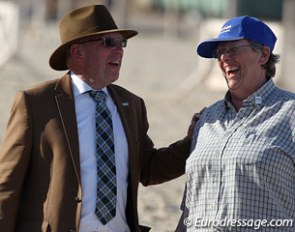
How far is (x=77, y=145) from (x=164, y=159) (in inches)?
24.7

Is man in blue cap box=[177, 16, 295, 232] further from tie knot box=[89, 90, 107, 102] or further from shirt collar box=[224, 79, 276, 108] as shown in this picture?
tie knot box=[89, 90, 107, 102]

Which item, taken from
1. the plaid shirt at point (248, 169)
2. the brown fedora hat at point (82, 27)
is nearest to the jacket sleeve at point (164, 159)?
the plaid shirt at point (248, 169)

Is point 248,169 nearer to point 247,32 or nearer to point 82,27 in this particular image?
point 247,32

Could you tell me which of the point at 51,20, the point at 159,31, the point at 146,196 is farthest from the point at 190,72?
the point at 51,20

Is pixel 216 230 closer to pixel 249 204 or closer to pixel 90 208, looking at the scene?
pixel 249 204

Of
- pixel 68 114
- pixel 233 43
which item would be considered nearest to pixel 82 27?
pixel 68 114

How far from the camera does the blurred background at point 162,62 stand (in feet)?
35.7

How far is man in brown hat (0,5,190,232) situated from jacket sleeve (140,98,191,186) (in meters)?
0.14

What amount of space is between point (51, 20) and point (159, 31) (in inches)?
189

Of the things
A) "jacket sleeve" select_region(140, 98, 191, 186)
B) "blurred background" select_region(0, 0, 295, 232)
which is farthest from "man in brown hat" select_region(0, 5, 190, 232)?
"blurred background" select_region(0, 0, 295, 232)

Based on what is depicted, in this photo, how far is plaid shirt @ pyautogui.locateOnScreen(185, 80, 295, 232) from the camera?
4.01 m

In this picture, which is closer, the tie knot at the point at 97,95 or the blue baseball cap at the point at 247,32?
the blue baseball cap at the point at 247,32

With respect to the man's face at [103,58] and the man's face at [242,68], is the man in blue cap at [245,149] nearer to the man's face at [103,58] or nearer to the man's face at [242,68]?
the man's face at [242,68]

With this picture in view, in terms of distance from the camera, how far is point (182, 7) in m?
40.0
